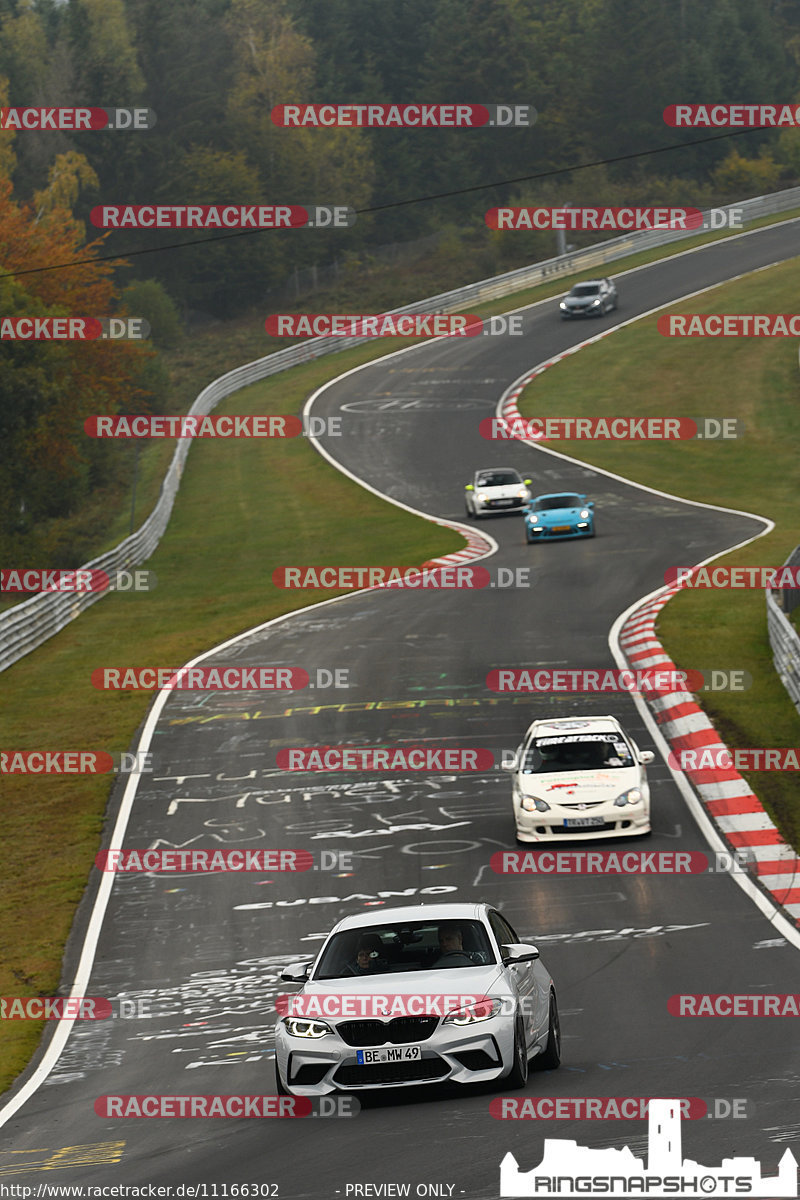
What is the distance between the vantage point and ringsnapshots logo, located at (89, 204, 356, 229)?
3984 inches

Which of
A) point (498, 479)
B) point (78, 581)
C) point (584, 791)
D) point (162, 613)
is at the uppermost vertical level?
point (498, 479)

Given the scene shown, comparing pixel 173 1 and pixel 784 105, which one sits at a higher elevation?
pixel 173 1

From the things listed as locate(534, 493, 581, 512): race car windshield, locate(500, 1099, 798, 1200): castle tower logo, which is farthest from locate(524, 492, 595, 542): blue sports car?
locate(500, 1099, 798, 1200): castle tower logo

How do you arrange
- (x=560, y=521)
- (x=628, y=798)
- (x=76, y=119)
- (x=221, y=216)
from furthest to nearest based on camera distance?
(x=221, y=216) → (x=76, y=119) → (x=560, y=521) → (x=628, y=798)

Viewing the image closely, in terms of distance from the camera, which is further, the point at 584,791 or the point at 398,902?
the point at 584,791

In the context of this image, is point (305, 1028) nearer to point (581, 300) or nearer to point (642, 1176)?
point (642, 1176)

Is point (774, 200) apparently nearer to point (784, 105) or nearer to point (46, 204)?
point (784, 105)

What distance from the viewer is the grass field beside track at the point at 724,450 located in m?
25.2

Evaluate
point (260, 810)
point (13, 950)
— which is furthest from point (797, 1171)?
point (260, 810)

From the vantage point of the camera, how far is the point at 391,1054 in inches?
403

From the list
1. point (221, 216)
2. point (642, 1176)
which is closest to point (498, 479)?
point (642, 1176)

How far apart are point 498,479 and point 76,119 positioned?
228ft

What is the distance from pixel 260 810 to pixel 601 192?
88173mm

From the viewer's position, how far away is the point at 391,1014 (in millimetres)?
10297
